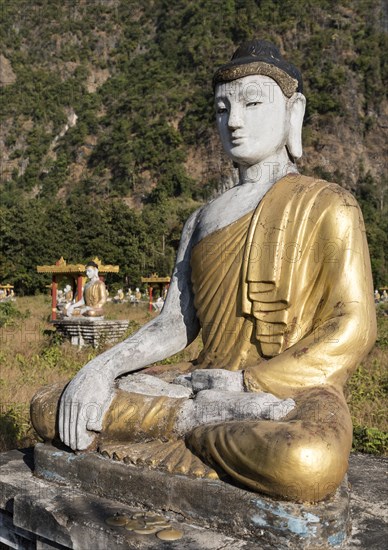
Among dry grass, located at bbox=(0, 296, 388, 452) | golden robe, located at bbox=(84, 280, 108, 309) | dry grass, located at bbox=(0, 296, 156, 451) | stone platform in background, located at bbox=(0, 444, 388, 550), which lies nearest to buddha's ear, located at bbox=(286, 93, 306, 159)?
stone platform in background, located at bbox=(0, 444, 388, 550)

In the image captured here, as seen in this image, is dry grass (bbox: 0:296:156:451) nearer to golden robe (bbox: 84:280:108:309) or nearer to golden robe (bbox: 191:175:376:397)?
golden robe (bbox: 84:280:108:309)

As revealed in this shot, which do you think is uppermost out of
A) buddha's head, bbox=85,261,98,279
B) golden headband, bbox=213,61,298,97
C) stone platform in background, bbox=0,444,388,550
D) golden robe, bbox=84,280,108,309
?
golden headband, bbox=213,61,298,97

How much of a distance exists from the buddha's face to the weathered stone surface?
1.59 m

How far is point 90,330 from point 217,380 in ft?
27.9

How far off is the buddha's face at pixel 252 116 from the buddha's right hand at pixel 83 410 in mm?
1320

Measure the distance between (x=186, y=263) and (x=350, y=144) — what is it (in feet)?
168

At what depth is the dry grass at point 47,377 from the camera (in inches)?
200

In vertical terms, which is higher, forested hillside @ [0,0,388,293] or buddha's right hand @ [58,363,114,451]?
forested hillside @ [0,0,388,293]

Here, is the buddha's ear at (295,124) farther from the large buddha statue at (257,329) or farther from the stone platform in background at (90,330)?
the stone platform in background at (90,330)

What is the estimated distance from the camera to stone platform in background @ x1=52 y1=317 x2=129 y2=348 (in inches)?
427

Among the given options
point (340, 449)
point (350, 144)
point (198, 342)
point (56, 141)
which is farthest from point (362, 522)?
point (56, 141)

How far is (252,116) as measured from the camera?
3.00 metres

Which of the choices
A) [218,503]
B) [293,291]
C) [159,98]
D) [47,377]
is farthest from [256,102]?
[159,98]

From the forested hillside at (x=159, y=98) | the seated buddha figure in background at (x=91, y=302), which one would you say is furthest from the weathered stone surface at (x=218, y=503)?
the forested hillside at (x=159, y=98)
